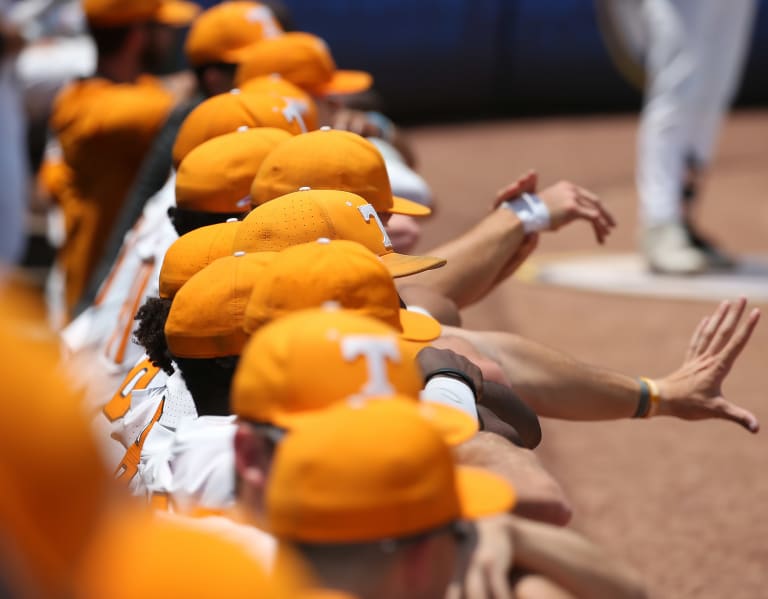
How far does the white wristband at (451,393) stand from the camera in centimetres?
211

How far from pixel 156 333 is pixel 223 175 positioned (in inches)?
21.4

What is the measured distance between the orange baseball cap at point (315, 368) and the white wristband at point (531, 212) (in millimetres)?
1587

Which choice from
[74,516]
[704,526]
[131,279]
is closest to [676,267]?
[704,526]

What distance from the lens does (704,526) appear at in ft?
12.2

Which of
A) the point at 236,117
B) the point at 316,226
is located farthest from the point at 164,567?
the point at 236,117

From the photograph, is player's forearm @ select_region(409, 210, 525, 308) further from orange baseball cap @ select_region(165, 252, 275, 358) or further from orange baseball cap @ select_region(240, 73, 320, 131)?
orange baseball cap @ select_region(165, 252, 275, 358)

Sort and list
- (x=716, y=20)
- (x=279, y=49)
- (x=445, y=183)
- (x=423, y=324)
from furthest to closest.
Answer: (x=445, y=183) → (x=716, y=20) → (x=279, y=49) → (x=423, y=324)

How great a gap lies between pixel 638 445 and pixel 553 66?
7725 millimetres

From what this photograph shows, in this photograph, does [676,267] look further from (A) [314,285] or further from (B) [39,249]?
(A) [314,285]

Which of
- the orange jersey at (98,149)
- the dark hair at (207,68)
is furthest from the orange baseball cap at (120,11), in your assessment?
the dark hair at (207,68)

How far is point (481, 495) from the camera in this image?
5.19 ft

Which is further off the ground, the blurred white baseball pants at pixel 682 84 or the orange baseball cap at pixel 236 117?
the orange baseball cap at pixel 236 117

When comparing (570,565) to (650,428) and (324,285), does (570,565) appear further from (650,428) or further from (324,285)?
(650,428)

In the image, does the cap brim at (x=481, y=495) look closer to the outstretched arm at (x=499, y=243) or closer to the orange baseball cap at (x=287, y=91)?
the outstretched arm at (x=499, y=243)
